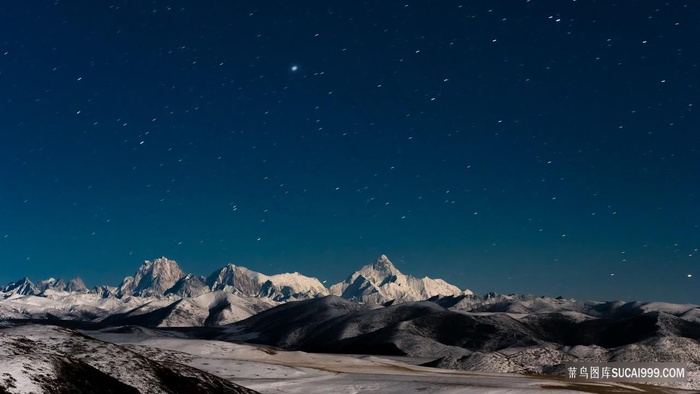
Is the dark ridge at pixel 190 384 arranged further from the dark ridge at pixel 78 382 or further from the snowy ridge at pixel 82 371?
the dark ridge at pixel 78 382

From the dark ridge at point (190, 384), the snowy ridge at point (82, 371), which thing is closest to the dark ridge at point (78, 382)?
the snowy ridge at point (82, 371)

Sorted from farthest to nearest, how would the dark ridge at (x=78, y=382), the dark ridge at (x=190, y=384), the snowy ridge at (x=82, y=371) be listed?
1. the dark ridge at (x=190, y=384)
2. the dark ridge at (x=78, y=382)
3. the snowy ridge at (x=82, y=371)

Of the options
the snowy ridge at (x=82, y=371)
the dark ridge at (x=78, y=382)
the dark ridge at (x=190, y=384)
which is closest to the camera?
the snowy ridge at (x=82, y=371)

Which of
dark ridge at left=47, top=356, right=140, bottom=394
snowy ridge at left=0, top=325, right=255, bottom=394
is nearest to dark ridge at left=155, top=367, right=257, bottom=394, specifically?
snowy ridge at left=0, top=325, right=255, bottom=394

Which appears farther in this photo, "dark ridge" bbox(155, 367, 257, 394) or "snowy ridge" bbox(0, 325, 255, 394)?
"dark ridge" bbox(155, 367, 257, 394)

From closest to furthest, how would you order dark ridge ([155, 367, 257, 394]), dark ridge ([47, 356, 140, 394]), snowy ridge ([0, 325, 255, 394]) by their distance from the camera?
snowy ridge ([0, 325, 255, 394]) < dark ridge ([47, 356, 140, 394]) < dark ridge ([155, 367, 257, 394])

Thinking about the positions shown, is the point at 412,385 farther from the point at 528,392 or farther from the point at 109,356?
the point at 109,356

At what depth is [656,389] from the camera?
3516 inches

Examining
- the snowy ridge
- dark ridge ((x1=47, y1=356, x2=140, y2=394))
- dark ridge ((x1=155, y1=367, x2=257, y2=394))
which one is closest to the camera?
the snowy ridge

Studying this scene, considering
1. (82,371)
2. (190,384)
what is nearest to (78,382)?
(82,371)

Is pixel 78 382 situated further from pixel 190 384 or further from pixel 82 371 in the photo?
pixel 190 384

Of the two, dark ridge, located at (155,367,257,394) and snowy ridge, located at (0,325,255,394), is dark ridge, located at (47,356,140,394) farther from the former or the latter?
dark ridge, located at (155,367,257,394)

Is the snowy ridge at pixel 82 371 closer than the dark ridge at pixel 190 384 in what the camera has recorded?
Yes

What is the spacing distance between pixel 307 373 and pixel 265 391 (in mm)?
22500
